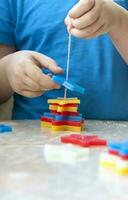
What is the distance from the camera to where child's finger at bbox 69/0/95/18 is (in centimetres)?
69

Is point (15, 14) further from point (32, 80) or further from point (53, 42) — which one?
point (32, 80)

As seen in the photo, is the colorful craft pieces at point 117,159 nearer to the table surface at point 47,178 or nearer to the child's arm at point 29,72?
the table surface at point 47,178

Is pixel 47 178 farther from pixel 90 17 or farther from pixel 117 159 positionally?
pixel 90 17

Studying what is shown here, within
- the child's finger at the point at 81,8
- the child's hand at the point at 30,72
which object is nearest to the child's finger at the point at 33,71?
the child's hand at the point at 30,72

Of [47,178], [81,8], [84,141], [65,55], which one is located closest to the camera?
[47,178]

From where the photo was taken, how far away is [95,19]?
0.71 metres

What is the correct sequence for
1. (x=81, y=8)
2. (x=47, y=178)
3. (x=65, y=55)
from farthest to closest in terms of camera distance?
(x=65, y=55)
(x=81, y=8)
(x=47, y=178)

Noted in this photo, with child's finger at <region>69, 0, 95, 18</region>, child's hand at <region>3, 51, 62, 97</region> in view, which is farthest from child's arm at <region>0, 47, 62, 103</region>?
child's finger at <region>69, 0, 95, 18</region>

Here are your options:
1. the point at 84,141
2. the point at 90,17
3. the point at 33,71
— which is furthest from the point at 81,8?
the point at 84,141

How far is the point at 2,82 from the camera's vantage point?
0.90 metres

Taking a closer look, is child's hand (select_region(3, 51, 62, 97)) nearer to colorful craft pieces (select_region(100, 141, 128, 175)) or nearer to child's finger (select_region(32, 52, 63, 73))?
child's finger (select_region(32, 52, 63, 73))

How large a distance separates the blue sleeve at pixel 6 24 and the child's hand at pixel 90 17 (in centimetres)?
25

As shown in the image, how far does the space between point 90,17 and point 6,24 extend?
30cm

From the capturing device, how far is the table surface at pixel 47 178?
1.11 ft
